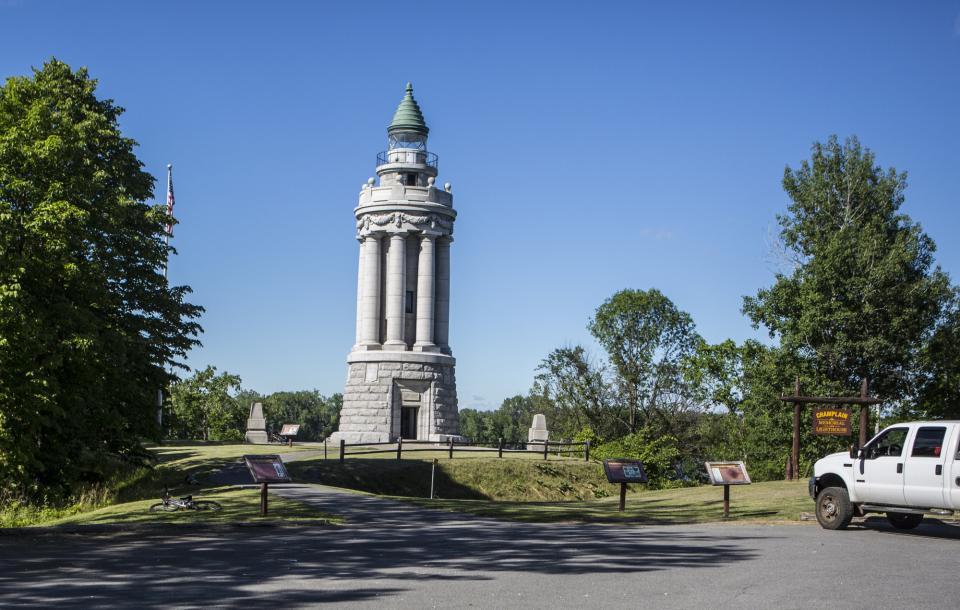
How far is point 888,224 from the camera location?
50781 millimetres

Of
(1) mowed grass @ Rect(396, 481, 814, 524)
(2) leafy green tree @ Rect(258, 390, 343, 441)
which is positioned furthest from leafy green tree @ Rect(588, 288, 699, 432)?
(2) leafy green tree @ Rect(258, 390, 343, 441)

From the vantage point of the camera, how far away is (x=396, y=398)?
56.9 meters

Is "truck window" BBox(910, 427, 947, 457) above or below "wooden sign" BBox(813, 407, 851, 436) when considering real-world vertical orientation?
below

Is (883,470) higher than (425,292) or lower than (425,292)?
lower

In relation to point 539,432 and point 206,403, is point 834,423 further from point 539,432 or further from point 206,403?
point 206,403

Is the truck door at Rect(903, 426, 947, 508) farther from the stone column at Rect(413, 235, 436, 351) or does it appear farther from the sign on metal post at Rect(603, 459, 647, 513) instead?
the stone column at Rect(413, 235, 436, 351)

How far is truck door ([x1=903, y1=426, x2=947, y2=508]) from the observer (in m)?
18.3

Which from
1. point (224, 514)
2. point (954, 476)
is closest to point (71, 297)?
point (224, 514)

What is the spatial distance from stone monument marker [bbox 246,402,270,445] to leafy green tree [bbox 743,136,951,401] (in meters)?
26.9

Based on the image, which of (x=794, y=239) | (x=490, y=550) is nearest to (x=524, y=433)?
(x=794, y=239)

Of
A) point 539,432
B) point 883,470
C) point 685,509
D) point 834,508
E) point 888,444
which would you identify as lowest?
point 685,509

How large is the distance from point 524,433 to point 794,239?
96.5m

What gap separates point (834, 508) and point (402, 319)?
39.1m

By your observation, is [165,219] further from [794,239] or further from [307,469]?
[794,239]
